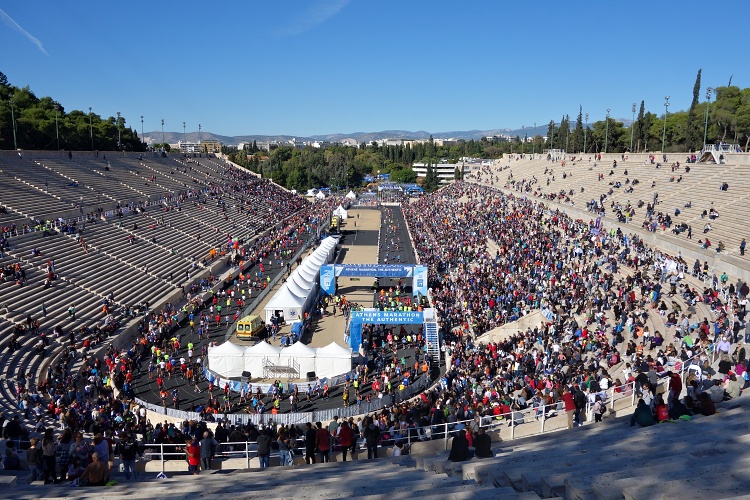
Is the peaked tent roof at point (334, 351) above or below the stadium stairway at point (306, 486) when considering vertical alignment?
below

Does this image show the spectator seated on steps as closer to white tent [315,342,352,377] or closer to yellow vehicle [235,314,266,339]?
white tent [315,342,352,377]

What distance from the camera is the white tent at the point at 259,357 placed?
61.6 feet

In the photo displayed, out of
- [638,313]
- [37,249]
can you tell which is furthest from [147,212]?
[638,313]

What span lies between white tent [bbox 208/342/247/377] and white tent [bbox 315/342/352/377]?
2494mm

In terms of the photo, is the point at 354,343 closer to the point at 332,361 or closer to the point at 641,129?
the point at 332,361

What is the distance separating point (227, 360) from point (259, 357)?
108cm

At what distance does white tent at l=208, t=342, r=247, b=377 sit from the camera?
61.8 feet

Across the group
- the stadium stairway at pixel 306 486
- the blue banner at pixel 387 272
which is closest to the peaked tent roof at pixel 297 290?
the blue banner at pixel 387 272

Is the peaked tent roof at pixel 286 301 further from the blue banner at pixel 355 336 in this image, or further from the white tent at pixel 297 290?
the blue banner at pixel 355 336

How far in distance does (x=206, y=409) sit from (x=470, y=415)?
7.71 meters

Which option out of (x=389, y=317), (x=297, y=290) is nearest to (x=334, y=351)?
(x=389, y=317)

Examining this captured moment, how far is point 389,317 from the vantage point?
73.3ft

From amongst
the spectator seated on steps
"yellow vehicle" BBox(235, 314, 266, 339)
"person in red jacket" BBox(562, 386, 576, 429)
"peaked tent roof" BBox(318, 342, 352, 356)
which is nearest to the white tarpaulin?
"yellow vehicle" BBox(235, 314, 266, 339)

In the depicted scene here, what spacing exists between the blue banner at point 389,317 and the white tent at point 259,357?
4125mm
